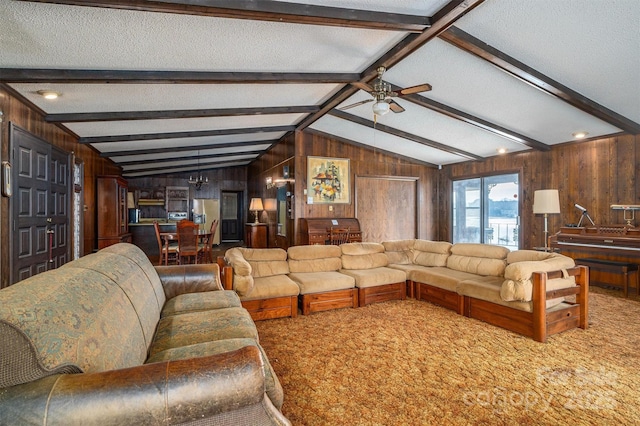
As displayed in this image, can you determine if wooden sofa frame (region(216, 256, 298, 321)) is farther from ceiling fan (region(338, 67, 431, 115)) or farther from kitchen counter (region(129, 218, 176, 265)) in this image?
kitchen counter (region(129, 218, 176, 265))

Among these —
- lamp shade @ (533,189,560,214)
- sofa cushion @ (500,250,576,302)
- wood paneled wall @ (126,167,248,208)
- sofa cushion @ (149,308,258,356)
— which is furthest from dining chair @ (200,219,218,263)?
lamp shade @ (533,189,560,214)

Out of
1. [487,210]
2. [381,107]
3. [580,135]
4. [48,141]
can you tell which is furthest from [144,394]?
[487,210]

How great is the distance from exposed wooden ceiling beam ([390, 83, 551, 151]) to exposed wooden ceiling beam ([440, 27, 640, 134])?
4.22 ft

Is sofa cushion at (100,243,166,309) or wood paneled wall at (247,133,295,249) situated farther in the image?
wood paneled wall at (247,133,295,249)

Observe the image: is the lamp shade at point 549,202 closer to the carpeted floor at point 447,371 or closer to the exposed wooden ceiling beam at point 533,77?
the exposed wooden ceiling beam at point 533,77

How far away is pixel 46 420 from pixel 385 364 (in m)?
2.23

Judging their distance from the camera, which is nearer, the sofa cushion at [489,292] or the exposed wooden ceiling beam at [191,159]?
the sofa cushion at [489,292]

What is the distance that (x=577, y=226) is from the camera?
5.61 meters

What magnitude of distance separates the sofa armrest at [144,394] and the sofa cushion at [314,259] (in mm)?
3169

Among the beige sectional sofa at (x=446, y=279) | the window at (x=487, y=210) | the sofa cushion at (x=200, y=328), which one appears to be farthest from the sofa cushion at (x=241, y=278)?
the window at (x=487, y=210)

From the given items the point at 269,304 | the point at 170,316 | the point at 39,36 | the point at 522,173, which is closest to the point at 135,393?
the point at 170,316

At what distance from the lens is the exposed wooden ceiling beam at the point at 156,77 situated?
2.99m

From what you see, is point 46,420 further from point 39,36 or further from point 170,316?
point 39,36

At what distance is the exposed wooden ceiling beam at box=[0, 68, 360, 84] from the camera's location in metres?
2.99
